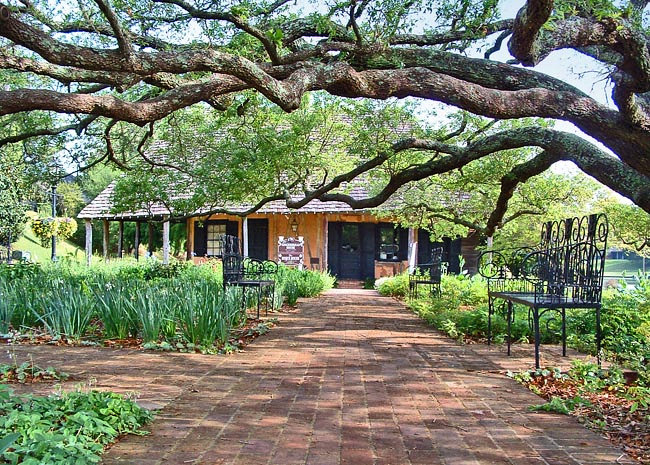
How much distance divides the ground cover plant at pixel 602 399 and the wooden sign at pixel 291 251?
13.5m

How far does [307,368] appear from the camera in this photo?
5.64m

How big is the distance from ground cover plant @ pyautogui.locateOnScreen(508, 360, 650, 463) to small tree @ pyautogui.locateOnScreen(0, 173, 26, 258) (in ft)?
78.5

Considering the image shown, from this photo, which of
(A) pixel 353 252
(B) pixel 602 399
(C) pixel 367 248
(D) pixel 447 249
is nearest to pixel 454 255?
(D) pixel 447 249

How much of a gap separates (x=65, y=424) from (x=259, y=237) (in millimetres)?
18363

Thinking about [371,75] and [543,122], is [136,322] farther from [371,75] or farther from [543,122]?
[543,122]

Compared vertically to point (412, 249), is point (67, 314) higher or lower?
lower

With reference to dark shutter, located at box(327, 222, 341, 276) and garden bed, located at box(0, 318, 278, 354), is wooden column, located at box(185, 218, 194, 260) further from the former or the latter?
garden bed, located at box(0, 318, 278, 354)

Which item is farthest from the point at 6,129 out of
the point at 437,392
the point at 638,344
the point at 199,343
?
the point at 638,344

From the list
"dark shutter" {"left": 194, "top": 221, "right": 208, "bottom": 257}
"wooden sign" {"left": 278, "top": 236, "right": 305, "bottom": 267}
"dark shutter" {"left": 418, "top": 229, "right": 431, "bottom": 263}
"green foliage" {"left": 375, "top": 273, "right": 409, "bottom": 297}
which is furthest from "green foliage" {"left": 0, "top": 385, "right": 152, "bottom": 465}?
"dark shutter" {"left": 194, "top": 221, "right": 208, "bottom": 257}

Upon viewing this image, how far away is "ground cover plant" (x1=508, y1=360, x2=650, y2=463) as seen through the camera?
11.8 ft

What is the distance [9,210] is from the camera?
2531 centimetres

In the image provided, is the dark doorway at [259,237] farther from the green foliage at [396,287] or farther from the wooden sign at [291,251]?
the green foliage at [396,287]

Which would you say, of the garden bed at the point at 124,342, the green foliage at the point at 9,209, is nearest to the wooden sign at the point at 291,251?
the garden bed at the point at 124,342

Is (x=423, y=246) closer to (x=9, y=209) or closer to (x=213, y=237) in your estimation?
(x=213, y=237)
